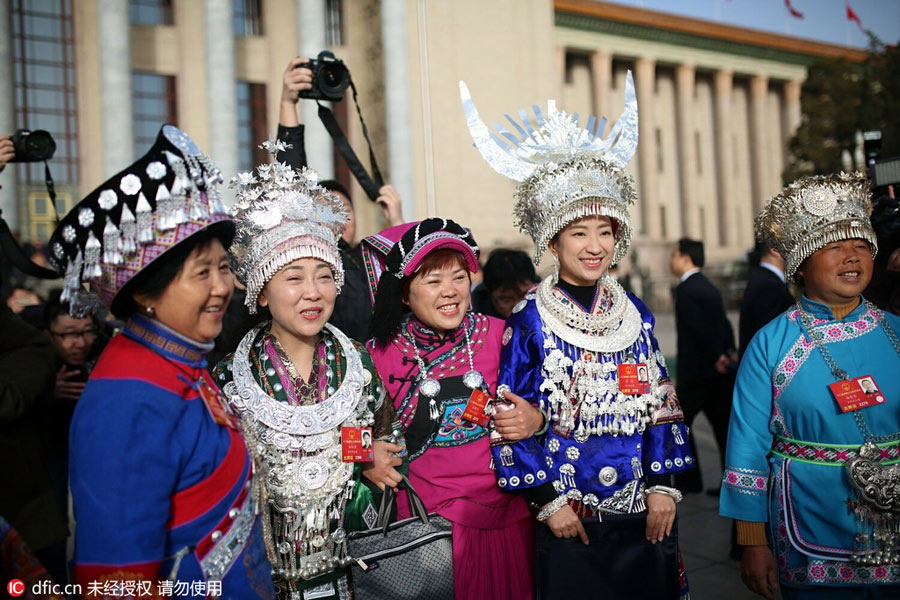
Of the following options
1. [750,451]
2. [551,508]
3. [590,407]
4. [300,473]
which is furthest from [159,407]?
[750,451]

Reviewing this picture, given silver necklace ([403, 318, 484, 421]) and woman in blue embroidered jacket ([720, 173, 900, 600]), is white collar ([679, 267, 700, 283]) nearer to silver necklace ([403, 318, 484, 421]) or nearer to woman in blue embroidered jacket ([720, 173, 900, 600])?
woman in blue embroidered jacket ([720, 173, 900, 600])

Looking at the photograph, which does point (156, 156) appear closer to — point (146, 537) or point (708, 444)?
point (146, 537)

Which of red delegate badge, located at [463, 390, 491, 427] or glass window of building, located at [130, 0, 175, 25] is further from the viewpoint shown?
glass window of building, located at [130, 0, 175, 25]

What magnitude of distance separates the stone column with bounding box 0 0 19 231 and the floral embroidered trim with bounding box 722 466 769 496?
1767 centimetres

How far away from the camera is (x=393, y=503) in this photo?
255cm

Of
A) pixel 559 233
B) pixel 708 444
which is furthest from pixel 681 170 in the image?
pixel 559 233

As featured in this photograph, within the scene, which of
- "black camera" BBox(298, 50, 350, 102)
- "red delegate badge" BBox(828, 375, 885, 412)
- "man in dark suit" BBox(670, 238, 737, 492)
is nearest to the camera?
"red delegate badge" BBox(828, 375, 885, 412)

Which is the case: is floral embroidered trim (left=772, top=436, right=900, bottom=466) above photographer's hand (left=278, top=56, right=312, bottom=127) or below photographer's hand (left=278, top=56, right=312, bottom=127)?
below

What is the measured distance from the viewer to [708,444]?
762cm

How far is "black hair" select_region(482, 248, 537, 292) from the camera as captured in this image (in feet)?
14.8

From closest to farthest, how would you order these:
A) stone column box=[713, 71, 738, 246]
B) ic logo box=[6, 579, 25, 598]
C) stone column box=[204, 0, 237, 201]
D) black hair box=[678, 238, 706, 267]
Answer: ic logo box=[6, 579, 25, 598] → black hair box=[678, 238, 706, 267] → stone column box=[204, 0, 237, 201] → stone column box=[713, 71, 738, 246]

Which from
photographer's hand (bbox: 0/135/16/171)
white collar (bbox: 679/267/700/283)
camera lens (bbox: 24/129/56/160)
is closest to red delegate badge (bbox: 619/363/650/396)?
camera lens (bbox: 24/129/56/160)

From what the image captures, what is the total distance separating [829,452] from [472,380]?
1.32 m

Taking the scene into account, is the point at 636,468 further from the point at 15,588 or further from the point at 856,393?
the point at 15,588
